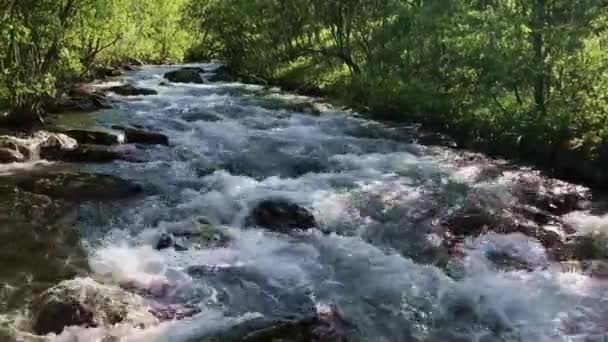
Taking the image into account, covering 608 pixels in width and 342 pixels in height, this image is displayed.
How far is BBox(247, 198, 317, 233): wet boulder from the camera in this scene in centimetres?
1467

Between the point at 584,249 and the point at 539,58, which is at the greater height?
the point at 539,58

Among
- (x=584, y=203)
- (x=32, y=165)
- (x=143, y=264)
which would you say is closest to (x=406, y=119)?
(x=584, y=203)

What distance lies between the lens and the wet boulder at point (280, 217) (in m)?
14.7

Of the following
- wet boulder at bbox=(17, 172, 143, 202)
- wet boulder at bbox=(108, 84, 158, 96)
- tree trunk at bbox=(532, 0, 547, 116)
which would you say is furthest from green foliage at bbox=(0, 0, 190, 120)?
tree trunk at bbox=(532, 0, 547, 116)

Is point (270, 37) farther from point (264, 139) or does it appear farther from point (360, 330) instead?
point (360, 330)

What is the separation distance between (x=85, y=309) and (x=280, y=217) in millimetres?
5953

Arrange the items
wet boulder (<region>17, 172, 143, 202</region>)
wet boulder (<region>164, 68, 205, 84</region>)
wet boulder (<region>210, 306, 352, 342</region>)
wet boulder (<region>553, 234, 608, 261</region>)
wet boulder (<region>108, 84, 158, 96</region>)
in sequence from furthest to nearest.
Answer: wet boulder (<region>164, 68, 205, 84</region>), wet boulder (<region>108, 84, 158, 96</region>), wet boulder (<region>17, 172, 143, 202</region>), wet boulder (<region>553, 234, 608, 261</region>), wet boulder (<region>210, 306, 352, 342</region>)

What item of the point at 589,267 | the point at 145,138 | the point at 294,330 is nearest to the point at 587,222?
the point at 589,267

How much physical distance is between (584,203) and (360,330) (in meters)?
9.33

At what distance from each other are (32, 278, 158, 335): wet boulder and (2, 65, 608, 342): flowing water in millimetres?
255

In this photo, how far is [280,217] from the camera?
14992 mm

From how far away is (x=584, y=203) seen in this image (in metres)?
16.8

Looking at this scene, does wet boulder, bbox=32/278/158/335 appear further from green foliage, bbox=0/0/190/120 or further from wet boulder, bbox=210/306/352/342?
green foliage, bbox=0/0/190/120

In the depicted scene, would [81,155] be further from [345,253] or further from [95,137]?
[345,253]
